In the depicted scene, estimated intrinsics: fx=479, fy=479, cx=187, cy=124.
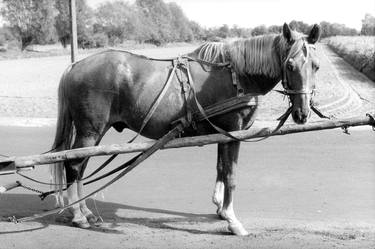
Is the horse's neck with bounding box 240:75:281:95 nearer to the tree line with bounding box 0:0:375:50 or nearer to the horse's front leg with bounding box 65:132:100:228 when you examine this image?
the horse's front leg with bounding box 65:132:100:228

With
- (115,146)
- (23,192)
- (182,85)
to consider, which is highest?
(182,85)

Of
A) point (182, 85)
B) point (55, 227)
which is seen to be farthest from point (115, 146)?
point (55, 227)

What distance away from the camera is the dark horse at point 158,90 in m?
4.55

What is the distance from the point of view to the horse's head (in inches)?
159

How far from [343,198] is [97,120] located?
3.13 m

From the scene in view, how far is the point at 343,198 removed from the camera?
582 cm

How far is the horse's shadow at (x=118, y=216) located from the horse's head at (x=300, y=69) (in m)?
1.54

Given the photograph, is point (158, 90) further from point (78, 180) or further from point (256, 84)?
point (78, 180)

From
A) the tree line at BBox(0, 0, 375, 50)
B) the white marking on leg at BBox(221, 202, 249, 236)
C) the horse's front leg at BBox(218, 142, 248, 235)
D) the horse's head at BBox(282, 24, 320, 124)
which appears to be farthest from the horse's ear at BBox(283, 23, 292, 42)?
the tree line at BBox(0, 0, 375, 50)

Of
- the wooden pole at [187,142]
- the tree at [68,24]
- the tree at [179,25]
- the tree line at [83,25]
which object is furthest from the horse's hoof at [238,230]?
the tree at [179,25]

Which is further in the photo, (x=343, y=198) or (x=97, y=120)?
(x=343, y=198)

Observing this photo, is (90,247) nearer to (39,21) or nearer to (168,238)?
(168,238)

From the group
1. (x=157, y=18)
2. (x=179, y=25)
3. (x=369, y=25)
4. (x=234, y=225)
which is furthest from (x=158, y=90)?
(x=179, y=25)

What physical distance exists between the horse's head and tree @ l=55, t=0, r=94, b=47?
86486mm
